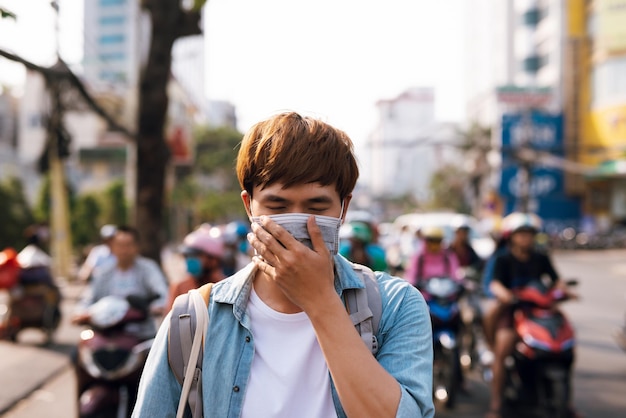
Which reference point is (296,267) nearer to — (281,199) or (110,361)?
(281,199)

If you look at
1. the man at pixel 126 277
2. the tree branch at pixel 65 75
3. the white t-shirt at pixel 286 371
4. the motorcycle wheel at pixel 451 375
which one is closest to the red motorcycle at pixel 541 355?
the motorcycle wheel at pixel 451 375

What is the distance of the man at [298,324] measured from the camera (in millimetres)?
1432

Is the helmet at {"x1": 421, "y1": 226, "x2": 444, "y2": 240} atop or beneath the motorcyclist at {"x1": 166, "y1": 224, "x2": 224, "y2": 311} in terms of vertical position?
atop

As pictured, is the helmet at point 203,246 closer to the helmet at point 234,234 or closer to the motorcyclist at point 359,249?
the motorcyclist at point 359,249

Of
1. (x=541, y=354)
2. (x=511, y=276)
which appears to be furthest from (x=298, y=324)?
(x=511, y=276)

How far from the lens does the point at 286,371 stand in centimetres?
155

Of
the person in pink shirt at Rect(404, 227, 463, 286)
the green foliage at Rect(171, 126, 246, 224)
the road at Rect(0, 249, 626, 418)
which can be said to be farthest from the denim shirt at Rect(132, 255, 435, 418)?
the green foliage at Rect(171, 126, 246, 224)

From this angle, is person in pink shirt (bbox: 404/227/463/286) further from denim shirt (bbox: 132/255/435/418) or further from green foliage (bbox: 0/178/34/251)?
green foliage (bbox: 0/178/34/251)

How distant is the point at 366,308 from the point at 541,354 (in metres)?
3.61

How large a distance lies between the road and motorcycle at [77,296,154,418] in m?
1.50

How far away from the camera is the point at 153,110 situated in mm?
8977

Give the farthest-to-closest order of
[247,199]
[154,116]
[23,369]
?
[154,116]
[23,369]
[247,199]

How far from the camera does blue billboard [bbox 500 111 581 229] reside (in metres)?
37.0

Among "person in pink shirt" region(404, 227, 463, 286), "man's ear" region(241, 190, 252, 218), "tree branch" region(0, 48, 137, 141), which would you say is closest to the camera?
"man's ear" region(241, 190, 252, 218)
